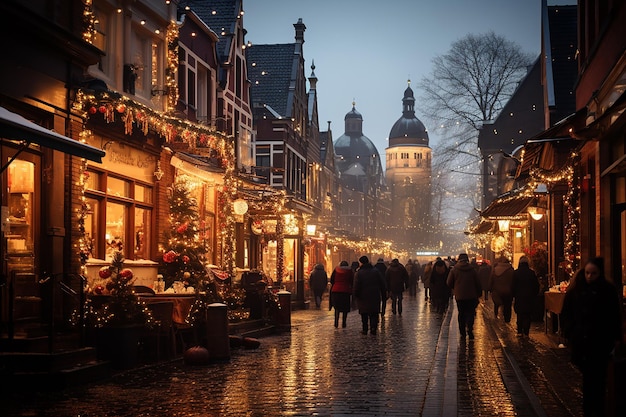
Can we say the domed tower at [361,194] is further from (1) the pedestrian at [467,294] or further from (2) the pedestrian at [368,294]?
(1) the pedestrian at [467,294]

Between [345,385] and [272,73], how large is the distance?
40.4 m

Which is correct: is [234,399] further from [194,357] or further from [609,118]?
[609,118]

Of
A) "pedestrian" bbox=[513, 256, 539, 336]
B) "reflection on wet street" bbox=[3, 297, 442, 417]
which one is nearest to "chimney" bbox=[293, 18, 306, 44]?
"pedestrian" bbox=[513, 256, 539, 336]

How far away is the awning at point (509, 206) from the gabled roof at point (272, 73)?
19.2 m

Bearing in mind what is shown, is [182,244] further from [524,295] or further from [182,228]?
[524,295]

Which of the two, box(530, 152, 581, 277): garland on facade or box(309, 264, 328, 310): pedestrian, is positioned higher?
box(530, 152, 581, 277): garland on facade

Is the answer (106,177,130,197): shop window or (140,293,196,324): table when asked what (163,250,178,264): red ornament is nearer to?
(106,177,130,197): shop window

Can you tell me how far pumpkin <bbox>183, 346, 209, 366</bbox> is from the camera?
15.5 m

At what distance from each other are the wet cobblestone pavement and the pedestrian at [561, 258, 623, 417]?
2.49 ft

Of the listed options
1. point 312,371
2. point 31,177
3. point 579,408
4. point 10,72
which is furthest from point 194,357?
point 579,408

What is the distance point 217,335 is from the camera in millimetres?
16203

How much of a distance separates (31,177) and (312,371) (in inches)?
224

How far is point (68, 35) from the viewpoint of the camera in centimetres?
1664

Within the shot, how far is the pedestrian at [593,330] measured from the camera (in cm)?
990
